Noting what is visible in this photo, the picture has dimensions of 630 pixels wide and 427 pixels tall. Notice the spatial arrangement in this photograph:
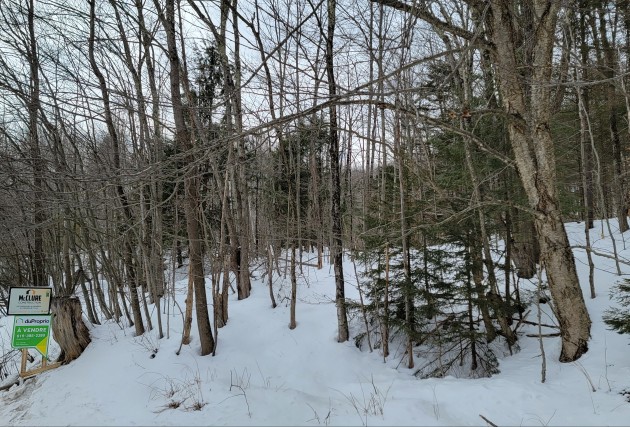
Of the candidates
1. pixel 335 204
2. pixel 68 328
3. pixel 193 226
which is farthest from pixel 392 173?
pixel 68 328

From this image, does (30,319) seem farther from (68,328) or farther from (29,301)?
(68,328)

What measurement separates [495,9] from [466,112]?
6.00 ft

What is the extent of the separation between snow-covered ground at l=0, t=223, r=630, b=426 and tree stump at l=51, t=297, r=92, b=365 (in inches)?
12.7

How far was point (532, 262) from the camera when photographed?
28.7ft

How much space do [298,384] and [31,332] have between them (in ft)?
16.9

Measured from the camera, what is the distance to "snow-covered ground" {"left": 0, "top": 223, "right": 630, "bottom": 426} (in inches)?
148

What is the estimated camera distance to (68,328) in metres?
7.49

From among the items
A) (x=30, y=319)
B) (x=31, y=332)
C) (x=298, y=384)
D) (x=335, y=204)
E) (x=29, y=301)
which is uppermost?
(x=335, y=204)

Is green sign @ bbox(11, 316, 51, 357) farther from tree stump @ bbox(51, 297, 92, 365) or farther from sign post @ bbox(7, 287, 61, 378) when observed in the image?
tree stump @ bbox(51, 297, 92, 365)

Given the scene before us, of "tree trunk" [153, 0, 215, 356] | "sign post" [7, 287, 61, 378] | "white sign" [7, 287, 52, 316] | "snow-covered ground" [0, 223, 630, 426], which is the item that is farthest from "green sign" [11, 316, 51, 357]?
"tree trunk" [153, 0, 215, 356]

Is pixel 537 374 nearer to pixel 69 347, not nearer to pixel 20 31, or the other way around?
pixel 69 347

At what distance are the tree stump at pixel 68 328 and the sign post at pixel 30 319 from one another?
45 cm

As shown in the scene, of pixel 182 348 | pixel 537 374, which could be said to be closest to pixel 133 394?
pixel 182 348

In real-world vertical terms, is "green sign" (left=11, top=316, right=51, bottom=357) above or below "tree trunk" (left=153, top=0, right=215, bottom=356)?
below
